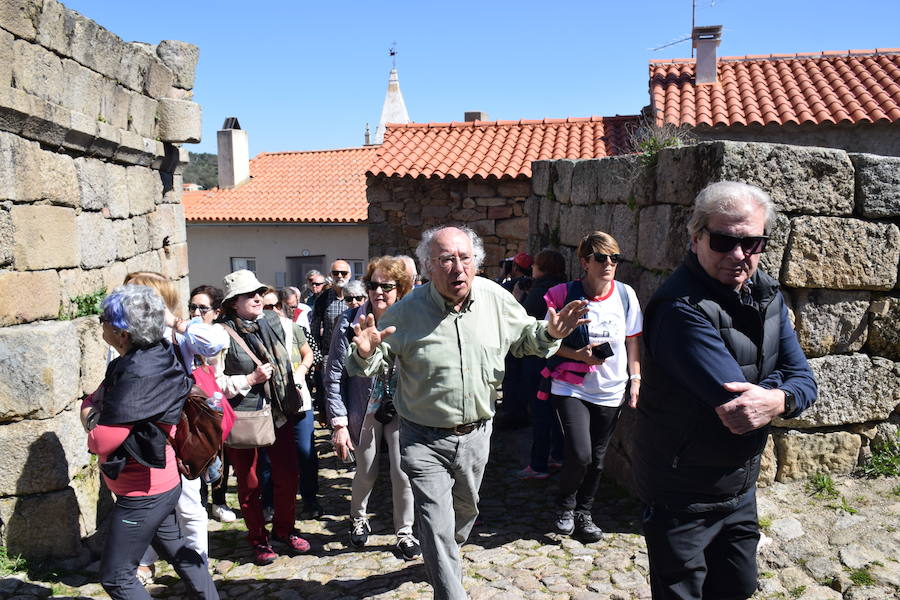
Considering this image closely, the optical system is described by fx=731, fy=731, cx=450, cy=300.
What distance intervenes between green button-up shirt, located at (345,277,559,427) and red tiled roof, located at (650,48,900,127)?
8807mm

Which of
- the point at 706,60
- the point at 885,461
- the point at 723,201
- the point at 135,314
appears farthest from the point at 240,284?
the point at 706,60

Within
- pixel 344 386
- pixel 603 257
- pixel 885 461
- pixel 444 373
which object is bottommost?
pixel 885 461

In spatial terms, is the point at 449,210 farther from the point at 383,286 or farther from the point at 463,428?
the point at 463,428

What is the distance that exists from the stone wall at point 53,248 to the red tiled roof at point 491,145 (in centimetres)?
716

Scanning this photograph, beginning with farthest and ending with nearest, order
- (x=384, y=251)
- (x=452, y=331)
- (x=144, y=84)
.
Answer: (x=384, y=251), (x=144, y=84), (x=452, y=331)

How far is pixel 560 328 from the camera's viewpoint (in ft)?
11.0

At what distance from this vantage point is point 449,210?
12297 millimetres

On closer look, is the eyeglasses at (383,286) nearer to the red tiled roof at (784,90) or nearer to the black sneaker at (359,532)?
the black sneaker at (359,532)

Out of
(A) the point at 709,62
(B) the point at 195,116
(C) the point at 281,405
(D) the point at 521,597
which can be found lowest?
(D) the point at 521,597

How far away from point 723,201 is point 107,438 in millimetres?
2483

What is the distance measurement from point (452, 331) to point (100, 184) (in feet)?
10.8

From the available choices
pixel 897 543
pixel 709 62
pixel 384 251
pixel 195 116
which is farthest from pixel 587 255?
pixel 709 62

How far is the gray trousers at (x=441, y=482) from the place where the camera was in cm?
317

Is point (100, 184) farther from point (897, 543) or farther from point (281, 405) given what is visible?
point (897, 543)
